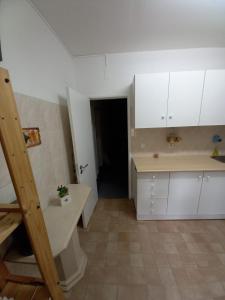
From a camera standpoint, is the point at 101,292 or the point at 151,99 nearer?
the point at 101,292

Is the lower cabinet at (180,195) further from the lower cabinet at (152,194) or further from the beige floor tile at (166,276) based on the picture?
the beige floor tile at (166,276)

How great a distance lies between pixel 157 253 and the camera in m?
1.66

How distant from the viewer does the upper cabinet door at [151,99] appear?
6.25 ft

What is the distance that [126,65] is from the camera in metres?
2.23

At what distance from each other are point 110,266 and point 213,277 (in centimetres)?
102

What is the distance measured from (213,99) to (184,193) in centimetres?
136

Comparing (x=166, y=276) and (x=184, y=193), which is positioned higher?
(x=184, y=193)

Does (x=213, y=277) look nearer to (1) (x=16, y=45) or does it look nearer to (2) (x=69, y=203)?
(2) (x=69, y=203)

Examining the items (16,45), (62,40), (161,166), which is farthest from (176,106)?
(16,45)

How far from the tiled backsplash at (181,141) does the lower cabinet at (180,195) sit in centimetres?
63

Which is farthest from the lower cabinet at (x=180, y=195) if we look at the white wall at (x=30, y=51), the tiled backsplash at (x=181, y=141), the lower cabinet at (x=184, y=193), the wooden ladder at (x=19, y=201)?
the white wall at (x=30, y=51)

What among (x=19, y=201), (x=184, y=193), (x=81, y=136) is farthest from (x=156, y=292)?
(x=81, y=136)

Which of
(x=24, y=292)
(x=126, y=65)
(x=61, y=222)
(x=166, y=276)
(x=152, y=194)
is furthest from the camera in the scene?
(x=126, y=65)

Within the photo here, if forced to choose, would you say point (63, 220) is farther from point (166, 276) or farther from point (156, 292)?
point (166, 276)
